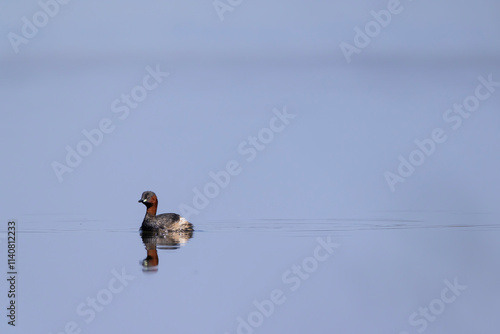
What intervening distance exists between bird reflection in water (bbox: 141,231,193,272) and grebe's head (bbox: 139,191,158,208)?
114 cm

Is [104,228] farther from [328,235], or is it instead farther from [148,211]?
[328,235]

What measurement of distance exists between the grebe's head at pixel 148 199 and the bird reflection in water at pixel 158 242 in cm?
114

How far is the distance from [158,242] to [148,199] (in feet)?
8.03

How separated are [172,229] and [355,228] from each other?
Answer: 3089mm

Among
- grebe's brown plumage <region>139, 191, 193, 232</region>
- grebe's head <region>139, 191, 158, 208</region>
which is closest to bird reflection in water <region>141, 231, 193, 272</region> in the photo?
grebe's brown plumage <region>139, 191, 193, 232</region>

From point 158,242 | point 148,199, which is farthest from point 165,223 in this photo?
point 158,242

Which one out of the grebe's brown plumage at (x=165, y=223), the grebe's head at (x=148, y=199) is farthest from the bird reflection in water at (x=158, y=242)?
the grebe's head at (x=148, y=199)

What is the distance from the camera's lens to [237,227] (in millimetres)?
20422

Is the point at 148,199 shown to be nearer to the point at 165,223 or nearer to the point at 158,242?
the point at 165,223

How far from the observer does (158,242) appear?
65.5 feet

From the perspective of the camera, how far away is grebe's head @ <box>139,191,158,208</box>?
22.3m

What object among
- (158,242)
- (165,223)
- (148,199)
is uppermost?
(148,199)

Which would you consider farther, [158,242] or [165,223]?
[165,223]

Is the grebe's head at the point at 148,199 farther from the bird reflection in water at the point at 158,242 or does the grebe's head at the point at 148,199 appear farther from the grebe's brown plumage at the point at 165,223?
the bird reflection in water at the point at 158,242
